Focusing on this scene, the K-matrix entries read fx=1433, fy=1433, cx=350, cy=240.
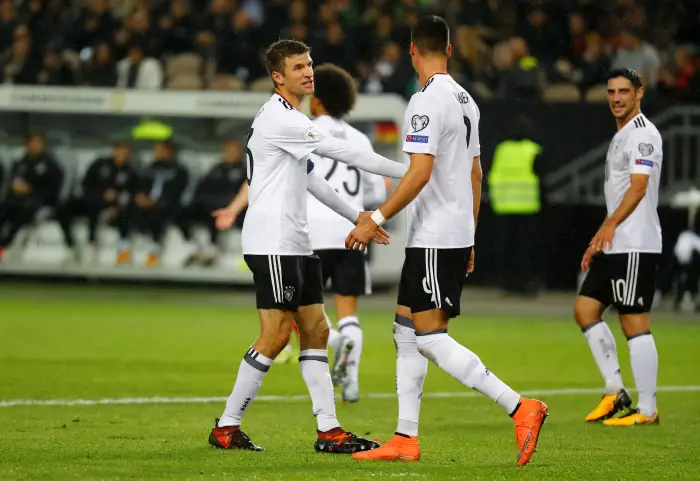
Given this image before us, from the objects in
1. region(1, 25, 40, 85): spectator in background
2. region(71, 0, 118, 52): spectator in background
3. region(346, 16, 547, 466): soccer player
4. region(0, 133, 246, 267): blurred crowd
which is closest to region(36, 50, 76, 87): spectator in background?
region(1, 25, 40, 85): spectator in background

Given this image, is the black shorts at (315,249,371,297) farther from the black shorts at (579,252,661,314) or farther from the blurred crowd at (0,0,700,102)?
the blurred crowd at (0,0,700,102)

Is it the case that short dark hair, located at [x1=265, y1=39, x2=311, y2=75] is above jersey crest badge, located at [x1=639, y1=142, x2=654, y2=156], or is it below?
above

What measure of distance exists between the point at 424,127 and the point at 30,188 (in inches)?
613

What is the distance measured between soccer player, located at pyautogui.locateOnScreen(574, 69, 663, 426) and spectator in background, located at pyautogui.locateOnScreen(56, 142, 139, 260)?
1326 cm

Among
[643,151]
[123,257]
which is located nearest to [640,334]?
[643,151]

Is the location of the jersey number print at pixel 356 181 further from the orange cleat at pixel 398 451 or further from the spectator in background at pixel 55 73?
the spectator in background at pixel 55 73

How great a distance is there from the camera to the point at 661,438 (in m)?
8.31

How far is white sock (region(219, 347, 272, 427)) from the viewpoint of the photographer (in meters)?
7.42

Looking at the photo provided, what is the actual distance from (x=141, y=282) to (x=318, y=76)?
12.8 metres

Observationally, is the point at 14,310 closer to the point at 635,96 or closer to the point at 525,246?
the point at 525,246

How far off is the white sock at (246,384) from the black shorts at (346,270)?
2714 mm

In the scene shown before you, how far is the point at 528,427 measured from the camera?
271 inches

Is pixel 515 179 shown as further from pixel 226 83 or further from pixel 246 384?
pixel 246 384

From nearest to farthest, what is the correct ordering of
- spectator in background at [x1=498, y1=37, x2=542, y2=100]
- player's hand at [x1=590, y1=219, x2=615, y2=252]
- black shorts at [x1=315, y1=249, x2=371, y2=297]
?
player's hand at [x1=590, y1=219, x2=615, y2=252] < black shorts at [x1=315, y1=249, x2=371, y2=297] < spectator in background at [x1=498, y1=37, x2=542, y2=100]
